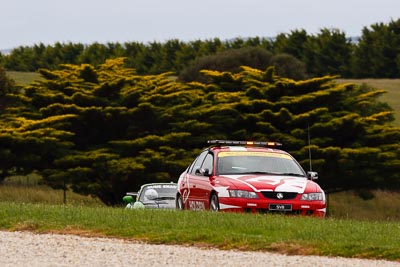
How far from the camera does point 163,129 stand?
143ft

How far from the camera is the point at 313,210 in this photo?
61.0 feet

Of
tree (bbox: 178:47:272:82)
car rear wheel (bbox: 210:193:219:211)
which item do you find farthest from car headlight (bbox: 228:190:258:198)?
tree (bbox: 178:47:272:82)

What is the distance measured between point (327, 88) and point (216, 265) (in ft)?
112

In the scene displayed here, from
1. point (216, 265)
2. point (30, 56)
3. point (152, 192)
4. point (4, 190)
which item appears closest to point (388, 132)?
point (4, 190)

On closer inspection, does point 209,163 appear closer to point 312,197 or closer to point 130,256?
point 312,197

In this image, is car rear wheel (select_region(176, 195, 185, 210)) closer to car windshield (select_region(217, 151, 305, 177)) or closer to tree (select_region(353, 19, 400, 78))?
car windshield (select_region(217, 151, 305, 177))

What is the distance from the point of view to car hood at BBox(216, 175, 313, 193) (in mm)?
18328

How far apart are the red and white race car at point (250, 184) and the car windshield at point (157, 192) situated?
10.8 feet

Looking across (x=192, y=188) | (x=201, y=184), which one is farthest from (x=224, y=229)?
(x=192, y=188)

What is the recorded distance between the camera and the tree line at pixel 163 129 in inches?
1583

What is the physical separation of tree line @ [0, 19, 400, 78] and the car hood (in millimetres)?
59678

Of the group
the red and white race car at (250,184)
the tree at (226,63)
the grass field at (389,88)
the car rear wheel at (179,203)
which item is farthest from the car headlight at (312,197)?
the grass field at (389,88)

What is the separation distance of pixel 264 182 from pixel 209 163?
6.00 feet

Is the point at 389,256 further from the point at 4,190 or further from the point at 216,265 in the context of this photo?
the point at 4,190
